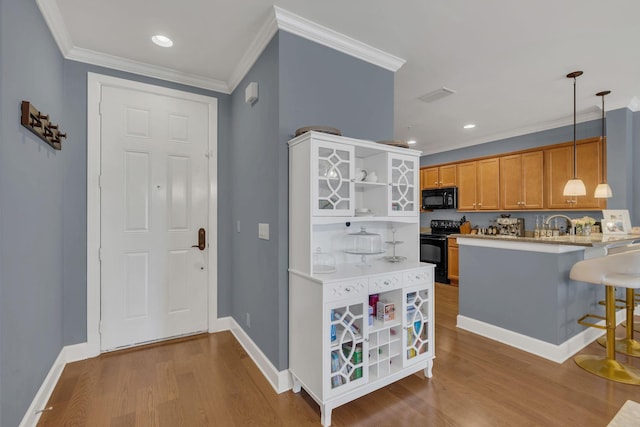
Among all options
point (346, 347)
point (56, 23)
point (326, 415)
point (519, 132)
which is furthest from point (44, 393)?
point (519, 132)

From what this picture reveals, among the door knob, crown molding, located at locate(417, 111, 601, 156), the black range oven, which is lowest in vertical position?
the black range oven

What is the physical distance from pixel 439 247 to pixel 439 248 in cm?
2

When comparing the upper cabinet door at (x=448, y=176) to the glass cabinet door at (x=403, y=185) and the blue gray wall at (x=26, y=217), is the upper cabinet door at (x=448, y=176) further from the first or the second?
the blue gray wall at (x=26, y=217)

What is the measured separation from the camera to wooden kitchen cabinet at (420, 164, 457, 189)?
5.73 m

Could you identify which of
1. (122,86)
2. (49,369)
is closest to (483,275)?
(49,369)

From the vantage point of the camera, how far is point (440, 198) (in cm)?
581

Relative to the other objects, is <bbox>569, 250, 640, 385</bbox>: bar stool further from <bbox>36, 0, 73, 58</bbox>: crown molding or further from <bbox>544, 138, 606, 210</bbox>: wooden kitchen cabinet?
<bbox>36, 0, 73, 58</bbox>: crown molding

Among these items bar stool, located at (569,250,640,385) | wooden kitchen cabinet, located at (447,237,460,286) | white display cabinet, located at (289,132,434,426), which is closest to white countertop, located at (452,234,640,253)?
bar stool, located at (569,250,640,385)

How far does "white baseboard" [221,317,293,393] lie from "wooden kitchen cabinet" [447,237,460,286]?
12.8 ft

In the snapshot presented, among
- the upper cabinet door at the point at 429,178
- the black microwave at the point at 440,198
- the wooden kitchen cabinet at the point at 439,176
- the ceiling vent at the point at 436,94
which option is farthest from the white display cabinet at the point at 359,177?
the upper cabinet door at the point at 429,178

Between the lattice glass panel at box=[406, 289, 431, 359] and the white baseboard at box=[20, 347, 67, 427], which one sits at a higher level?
the lattice glass panel at box=[406, 289, 431, 359]

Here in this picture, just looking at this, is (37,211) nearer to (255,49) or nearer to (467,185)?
(255,49)

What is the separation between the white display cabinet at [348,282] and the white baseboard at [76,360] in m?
0.11

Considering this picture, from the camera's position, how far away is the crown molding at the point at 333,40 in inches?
81.3
